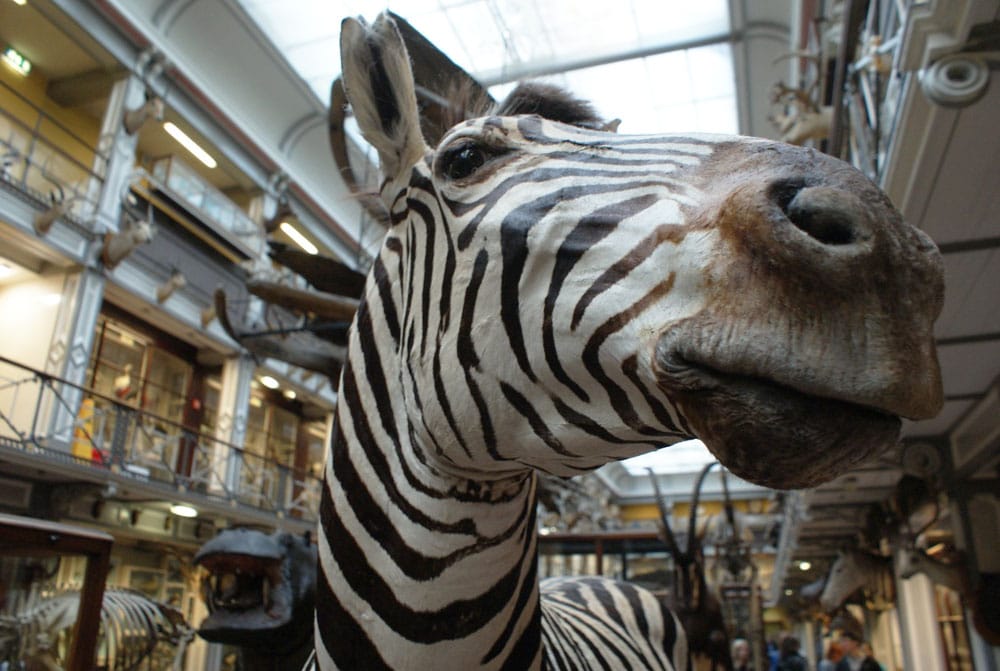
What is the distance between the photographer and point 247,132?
15844 mm

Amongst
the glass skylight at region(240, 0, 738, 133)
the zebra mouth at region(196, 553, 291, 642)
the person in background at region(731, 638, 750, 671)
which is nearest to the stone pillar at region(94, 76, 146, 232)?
the glass skylight at region(240, 0, 738, 133)

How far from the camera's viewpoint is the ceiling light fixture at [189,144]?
14961 mm

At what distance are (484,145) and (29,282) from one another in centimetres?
1358

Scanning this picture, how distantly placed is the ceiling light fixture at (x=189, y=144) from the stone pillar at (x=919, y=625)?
14722mm

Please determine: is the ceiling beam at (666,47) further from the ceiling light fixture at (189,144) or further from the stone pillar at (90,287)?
the stone pillar at (90,287)

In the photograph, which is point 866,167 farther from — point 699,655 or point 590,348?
point 590,348

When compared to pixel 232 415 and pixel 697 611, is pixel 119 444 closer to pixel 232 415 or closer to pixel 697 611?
pixel 232 415

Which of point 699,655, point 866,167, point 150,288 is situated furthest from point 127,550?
point 866,167

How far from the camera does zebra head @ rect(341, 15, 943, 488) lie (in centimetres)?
74

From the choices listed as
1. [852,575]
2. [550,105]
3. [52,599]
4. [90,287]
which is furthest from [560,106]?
[90,287]

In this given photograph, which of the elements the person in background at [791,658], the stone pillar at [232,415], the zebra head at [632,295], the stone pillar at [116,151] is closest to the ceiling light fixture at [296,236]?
the stone pillar at [232,415]

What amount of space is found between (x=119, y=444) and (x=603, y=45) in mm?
10744

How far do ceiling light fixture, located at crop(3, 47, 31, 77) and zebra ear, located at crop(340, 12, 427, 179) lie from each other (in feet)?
48.2

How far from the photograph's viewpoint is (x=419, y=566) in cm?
122
